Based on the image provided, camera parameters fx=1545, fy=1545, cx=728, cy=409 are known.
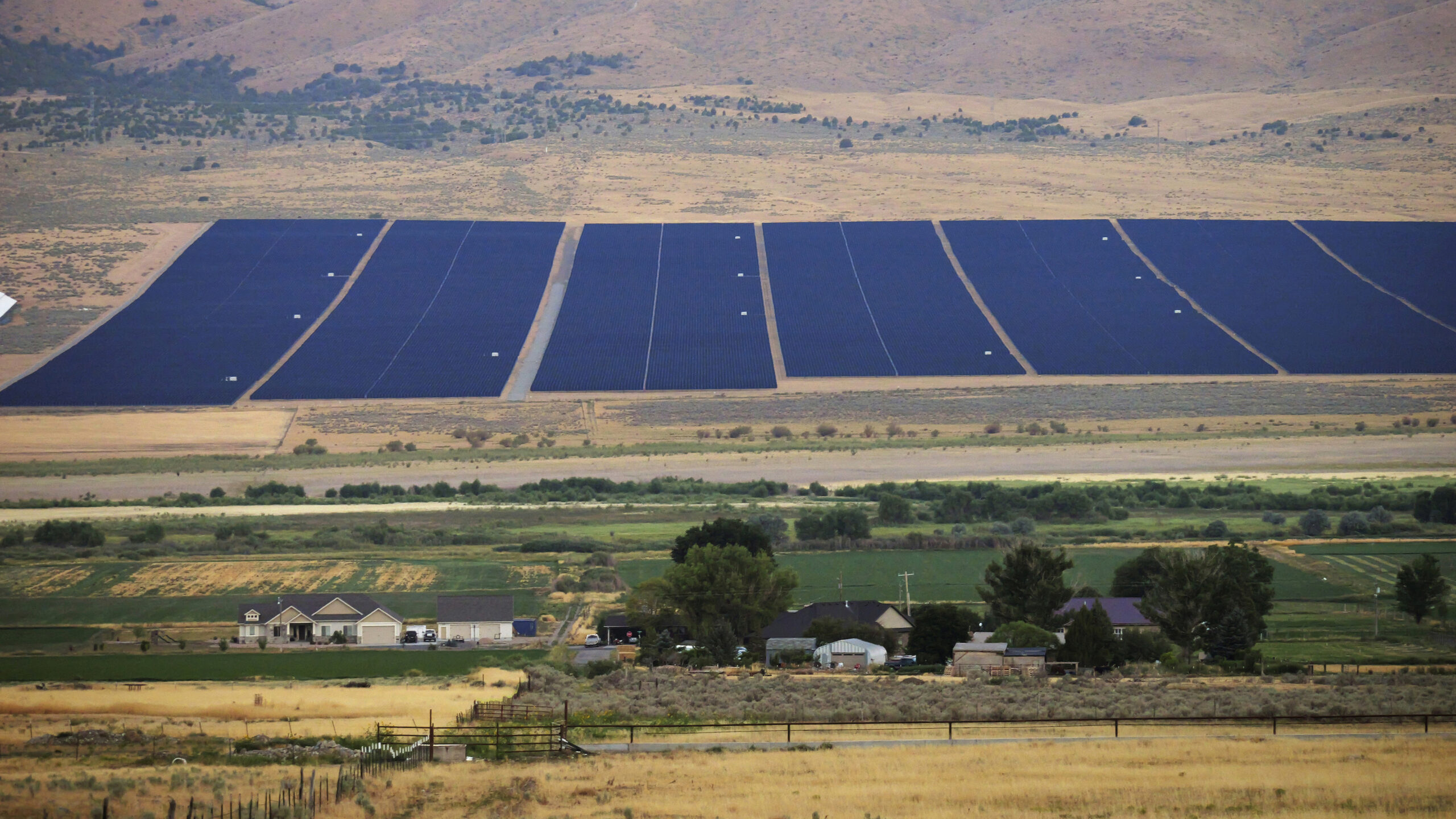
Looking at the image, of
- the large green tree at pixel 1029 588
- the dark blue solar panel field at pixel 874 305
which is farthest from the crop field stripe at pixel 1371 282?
the large green tree at pixel 1029 588

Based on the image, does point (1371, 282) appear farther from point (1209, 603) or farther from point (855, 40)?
point (855, 40)

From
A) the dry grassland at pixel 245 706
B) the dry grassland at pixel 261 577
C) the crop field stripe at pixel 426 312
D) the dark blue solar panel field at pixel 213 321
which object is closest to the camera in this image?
the dry grassland at pixel 245 706

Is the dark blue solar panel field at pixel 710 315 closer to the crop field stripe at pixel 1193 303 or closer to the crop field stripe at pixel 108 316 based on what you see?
the crop field stripe at pixel 1193 303

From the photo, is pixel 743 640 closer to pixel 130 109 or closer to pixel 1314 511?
pixel 1314 511

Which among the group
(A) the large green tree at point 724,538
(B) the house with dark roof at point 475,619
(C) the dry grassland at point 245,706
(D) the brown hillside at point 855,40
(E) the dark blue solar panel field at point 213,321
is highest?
(D) the brown hillside at point 855,40

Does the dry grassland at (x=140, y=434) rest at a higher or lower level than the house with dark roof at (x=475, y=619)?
higher

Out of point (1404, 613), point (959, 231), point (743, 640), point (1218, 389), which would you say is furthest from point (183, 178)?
point (1404, 613)

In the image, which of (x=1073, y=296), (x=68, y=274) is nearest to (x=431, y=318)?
(x=68, y=274)
